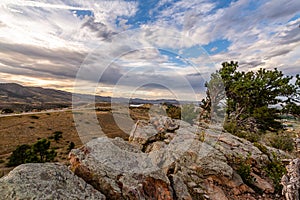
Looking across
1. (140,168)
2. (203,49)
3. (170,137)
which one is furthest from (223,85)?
(140,168)

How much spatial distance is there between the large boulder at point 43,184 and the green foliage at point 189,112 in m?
14.6

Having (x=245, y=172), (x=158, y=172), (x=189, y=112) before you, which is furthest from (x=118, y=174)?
(x=189, y=112)

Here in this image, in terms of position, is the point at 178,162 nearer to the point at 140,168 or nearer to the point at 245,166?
the point at 140,168

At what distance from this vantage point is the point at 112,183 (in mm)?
5762

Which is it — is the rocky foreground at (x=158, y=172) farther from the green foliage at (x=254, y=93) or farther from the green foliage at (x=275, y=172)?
the green foliage at (x=254, y=93)

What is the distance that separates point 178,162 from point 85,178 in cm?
462

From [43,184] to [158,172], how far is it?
12.4 feet

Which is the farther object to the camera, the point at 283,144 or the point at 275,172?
the point at 283,144

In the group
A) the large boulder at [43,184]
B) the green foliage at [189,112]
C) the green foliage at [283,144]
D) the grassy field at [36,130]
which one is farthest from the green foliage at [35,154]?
the green foliage at [283,144]

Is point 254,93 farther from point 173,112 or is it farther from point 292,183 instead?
point 292,183

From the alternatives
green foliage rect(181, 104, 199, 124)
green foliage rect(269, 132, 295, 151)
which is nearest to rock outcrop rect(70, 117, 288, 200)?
green foliage rect(181, 104, 199, 124)

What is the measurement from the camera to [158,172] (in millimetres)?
6734

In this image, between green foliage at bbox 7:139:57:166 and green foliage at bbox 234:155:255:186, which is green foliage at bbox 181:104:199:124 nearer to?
green foliage at bbox 234:155:255:186

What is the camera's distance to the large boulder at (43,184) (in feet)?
13.5
